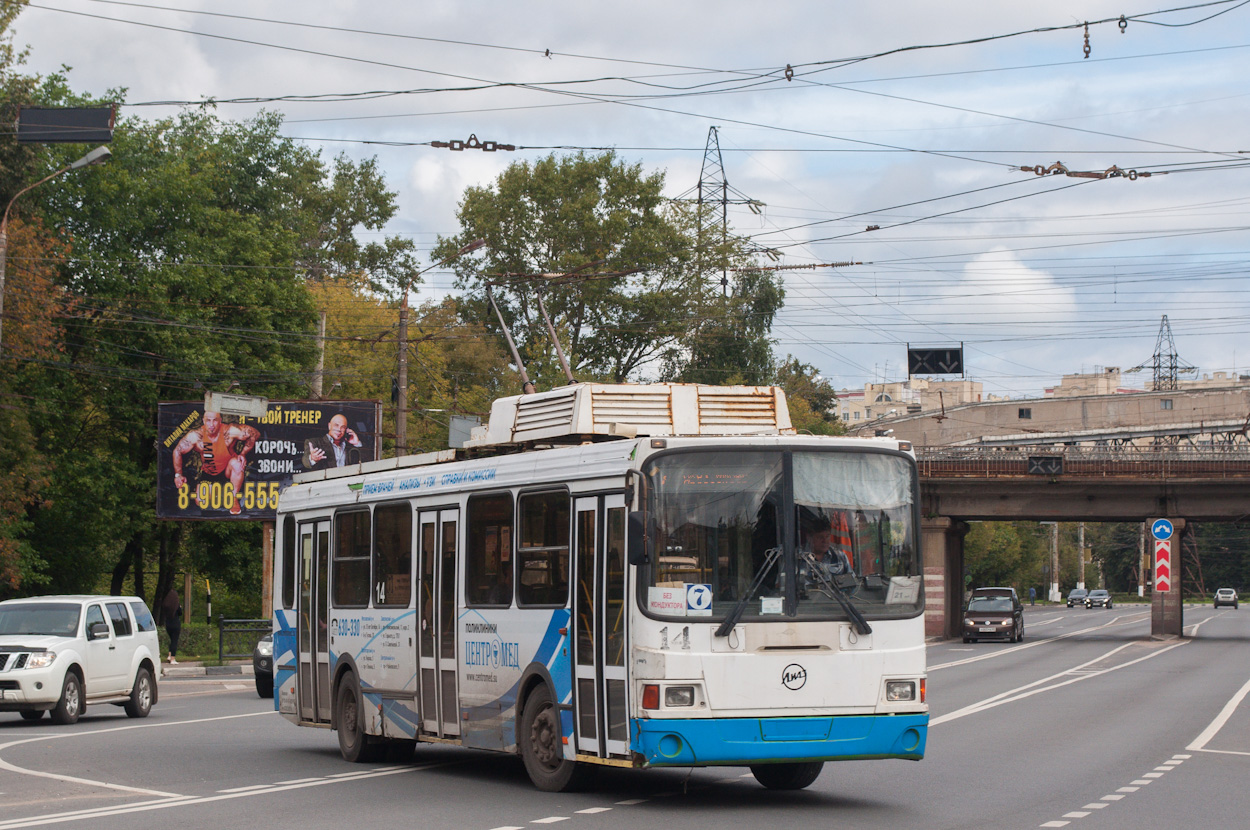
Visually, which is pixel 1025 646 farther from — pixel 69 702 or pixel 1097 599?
pixel 1097 599

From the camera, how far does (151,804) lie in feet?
38.4

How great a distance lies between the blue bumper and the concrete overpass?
161 feet

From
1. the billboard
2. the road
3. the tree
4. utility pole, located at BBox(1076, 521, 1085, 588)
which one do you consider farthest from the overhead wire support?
utility pole, located at BBox(1076, 521, 1085, 588)

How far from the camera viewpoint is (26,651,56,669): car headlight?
66.7 ft

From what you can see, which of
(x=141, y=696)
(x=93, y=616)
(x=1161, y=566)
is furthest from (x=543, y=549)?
(x=1161, y=566)

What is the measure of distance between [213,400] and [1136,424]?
8066 centimetres

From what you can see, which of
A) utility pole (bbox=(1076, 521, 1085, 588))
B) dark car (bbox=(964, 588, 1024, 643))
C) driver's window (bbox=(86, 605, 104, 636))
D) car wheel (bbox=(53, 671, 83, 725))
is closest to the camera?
car wheel (bbox=(53, 671, 83, 725))

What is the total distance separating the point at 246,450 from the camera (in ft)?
133

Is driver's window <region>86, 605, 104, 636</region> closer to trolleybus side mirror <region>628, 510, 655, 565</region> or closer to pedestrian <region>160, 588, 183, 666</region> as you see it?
trolleybus side mirror <region>628, 510, 655, 565</region>

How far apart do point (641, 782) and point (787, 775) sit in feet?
4.34

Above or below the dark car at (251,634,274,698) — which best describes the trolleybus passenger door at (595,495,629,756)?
above

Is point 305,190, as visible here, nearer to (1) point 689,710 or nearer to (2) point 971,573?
(2) point 971,573

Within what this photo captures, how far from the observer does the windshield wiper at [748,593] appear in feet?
36.1

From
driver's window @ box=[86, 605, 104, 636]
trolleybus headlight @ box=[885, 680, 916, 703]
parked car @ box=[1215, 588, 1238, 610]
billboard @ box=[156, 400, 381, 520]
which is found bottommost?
parked car @ box=[1215, 588, 1238, 610]
